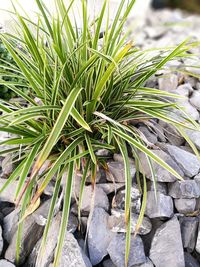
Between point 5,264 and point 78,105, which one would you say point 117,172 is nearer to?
point 78,105

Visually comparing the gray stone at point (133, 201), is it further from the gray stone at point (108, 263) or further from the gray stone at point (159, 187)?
the gray stone at point (108, 263)

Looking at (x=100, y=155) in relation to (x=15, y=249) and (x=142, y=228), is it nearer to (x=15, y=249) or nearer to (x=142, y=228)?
(x=142, y=228)

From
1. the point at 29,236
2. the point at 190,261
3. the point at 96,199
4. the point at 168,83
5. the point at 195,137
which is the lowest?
the point at 190,261

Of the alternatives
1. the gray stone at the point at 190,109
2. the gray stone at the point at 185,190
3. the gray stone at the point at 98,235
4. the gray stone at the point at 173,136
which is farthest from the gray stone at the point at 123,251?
the gray stone at the point at 190,109

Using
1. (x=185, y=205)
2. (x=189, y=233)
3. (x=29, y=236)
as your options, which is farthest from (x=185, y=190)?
(x=29, y=236)

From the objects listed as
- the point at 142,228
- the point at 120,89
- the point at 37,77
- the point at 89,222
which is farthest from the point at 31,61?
the point at 142,228

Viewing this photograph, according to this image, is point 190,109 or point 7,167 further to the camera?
point 190,109
